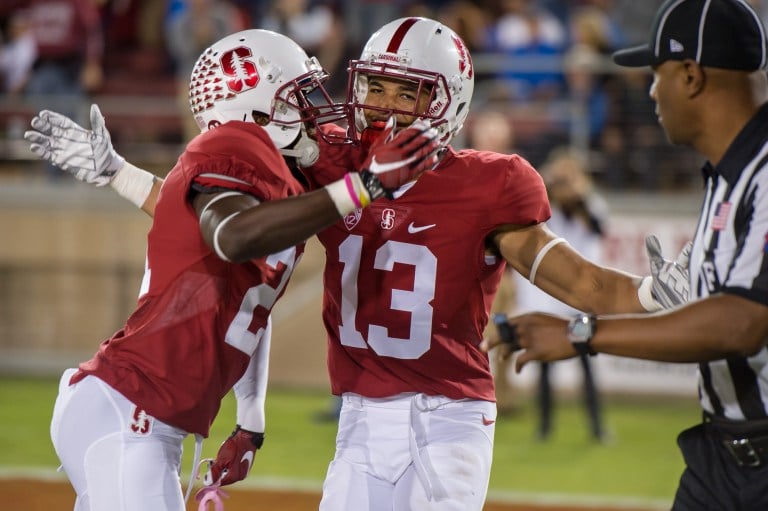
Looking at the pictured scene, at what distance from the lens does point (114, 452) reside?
287cm

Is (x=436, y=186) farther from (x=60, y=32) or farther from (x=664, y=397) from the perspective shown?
(x=60, y=32)

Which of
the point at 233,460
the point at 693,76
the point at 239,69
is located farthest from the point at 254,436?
the point at 693,76

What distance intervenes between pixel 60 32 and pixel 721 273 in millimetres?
9842

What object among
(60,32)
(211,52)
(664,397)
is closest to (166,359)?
(211,52)

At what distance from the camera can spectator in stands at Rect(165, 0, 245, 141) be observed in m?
10.3

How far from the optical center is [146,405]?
9.55 ft

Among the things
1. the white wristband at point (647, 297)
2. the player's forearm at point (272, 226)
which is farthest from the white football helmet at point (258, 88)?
the white wristband at point (647, 297)

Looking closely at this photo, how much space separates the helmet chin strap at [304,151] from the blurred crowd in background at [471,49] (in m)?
5.03

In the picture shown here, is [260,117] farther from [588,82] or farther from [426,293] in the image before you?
[588,82]

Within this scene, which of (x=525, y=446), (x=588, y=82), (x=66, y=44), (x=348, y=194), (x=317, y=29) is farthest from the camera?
(x=66, y=44)

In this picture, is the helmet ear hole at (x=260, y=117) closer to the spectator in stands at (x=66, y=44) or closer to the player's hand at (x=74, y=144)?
the player's hand at (x=74, y=144)

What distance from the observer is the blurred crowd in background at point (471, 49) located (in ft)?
32.1

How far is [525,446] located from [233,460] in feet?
15.0

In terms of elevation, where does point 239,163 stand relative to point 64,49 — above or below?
above
